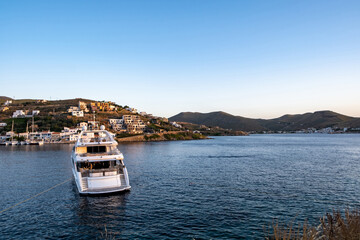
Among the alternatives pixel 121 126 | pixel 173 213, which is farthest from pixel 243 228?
pixel 121 126

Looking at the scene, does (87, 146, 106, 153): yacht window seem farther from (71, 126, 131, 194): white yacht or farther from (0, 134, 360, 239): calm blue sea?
(0, 134, 360, 239): calm blue sea

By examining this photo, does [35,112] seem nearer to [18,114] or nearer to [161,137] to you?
[18,114]

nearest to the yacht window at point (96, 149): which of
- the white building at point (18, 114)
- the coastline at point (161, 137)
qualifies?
the coastline at point (161, 137)

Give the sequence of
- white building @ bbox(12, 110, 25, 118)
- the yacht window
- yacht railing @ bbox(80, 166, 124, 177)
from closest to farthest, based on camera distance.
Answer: yacht railing @ bbox(80, 166, 124, 177) → the yacht window → white building @ bbox(12, 110, 25, 118)

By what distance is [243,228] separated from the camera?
18859 millimetres

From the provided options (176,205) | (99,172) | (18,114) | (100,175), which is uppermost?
(18,114)

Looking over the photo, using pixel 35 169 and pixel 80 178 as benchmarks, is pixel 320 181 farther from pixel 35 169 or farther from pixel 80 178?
pixel 35 169

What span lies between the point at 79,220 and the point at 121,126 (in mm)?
140812

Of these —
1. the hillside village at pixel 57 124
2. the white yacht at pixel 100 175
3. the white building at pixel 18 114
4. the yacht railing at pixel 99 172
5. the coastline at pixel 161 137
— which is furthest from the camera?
the white building at pixel 18 114

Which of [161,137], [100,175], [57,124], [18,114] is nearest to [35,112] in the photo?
[18,114]

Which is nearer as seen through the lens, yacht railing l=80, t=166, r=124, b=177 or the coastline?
yacht railing l=80, t=166, r=124, b=177

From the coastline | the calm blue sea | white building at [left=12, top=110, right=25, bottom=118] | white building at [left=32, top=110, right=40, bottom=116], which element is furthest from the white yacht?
white building at [left=12, top=110, right=25, bottom=118]

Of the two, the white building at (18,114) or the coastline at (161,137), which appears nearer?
the coastline at (161,137)

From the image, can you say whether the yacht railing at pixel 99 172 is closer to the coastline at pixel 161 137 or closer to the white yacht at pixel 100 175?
the white yacht at pixel 100 175
